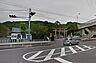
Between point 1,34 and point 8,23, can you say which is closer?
point 1,34

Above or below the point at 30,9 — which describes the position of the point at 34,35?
below

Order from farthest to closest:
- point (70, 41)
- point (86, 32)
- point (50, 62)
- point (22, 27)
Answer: point (86, 32) → point (22, 27) → point (70, 41) → point (50, 62)

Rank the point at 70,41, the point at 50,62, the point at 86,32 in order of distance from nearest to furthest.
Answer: the point at 50,62 → the point at 70,41 → the point at 86,32

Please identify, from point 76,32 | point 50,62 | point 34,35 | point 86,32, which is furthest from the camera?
point 76,32

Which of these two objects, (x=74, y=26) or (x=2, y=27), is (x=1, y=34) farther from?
(x=74, y=26)

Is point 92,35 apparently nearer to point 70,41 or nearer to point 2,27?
point 2,27

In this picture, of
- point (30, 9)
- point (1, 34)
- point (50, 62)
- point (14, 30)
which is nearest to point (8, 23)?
point (1, 34)

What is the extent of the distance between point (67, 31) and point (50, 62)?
113 metres

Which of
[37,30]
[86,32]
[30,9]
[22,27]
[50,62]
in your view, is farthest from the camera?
[86,32]

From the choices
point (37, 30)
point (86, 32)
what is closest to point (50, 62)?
point (37, 30)

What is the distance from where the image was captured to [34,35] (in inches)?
2675

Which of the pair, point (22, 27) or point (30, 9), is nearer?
point (30, 9)

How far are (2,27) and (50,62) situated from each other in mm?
92359

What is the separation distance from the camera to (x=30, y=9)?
40562 mm
